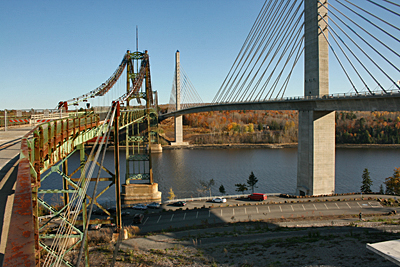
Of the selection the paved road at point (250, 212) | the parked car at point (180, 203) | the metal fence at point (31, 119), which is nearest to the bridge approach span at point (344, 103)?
the paved road at point (250, 212)

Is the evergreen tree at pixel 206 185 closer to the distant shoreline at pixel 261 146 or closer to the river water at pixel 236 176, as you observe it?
the river water at pixel 236 176

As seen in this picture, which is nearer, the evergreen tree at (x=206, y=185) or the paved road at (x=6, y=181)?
the paved road at (x=6, y=181)

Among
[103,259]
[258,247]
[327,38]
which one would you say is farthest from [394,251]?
[327,38]

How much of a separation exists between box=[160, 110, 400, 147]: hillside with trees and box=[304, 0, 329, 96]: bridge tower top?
136ft

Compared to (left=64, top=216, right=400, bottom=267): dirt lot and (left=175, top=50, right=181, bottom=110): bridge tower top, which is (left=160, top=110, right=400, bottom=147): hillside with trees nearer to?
(left=175, top=50, right=181, bottom=110): bridge tower top

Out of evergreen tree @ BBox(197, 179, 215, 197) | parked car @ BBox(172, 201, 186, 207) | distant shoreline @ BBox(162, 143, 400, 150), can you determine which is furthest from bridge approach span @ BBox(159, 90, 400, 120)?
distant shoreline @ BBox(162, 143, 400, 150)

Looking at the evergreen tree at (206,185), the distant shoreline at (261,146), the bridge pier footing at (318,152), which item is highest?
the bridge pier footing at (318,152)

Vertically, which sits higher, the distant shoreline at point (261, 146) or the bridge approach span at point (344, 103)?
the bridge approach span at point (344, 103)

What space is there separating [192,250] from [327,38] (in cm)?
1497

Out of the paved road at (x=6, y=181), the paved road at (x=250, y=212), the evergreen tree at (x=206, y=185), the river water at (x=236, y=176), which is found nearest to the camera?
the paved road at (x=6, y=181)

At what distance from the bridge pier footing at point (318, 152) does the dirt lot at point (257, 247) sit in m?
6.54

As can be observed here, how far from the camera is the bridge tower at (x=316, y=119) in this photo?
17.0m

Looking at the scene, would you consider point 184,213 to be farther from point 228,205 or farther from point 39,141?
point 39,141

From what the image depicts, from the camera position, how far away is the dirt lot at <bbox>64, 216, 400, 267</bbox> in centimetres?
716
